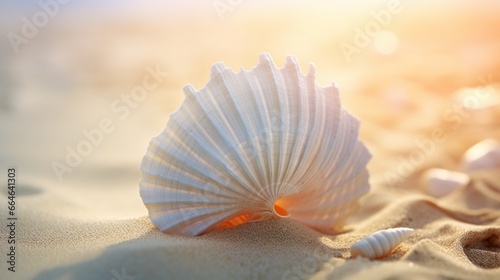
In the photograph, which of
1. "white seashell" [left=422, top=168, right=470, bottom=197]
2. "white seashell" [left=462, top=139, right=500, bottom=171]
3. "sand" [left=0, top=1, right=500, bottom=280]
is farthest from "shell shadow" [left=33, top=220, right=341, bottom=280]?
"white seashell" [left=462, top=139, right=500, bottom=171]

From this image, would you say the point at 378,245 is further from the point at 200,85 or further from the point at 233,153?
the point at 200,85

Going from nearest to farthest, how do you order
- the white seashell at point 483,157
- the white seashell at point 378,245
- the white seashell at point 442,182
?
the white seashell at point 378,245, the white seashell at point 442,182, the white seashell at point 483,157

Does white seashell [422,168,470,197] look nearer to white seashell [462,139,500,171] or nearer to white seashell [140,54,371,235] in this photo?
white seashell [462,139,500,171]

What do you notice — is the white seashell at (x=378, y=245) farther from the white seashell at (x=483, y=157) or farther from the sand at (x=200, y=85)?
the white seashell at (x=483, y=157)

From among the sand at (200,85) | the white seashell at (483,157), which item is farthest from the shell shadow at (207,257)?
the white seashell at (483,157)

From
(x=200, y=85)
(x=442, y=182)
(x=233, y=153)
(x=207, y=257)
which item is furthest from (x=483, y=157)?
(x=200, y=85)

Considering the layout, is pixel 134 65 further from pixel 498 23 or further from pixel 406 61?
pixel 498 23

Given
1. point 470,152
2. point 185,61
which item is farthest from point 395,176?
point 185,61
